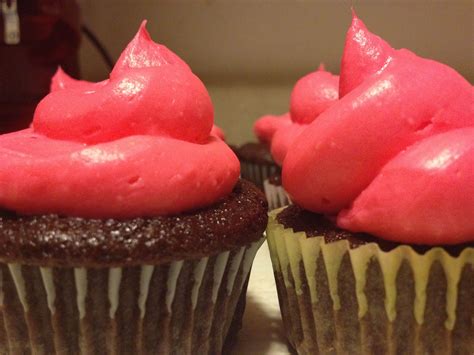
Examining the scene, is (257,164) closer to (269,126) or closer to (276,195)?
(269,126)

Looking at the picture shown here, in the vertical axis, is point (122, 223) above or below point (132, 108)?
below

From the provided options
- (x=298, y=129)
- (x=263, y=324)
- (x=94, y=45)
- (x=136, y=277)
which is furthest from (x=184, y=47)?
(x=136, y=277)

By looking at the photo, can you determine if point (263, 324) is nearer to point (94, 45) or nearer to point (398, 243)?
point (398, 243)

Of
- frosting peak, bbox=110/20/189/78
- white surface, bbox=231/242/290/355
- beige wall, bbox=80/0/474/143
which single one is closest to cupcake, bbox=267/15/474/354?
white surface, bbox=231/242/290/355

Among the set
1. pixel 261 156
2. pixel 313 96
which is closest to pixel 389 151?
pixel 313 96

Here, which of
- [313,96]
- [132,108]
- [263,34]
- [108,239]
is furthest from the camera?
[263,34]

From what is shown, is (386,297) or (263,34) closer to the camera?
(386,297)

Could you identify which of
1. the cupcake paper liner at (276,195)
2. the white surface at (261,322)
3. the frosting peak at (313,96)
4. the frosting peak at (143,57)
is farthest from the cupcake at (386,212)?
the cupcake paper liner at (276,195)
